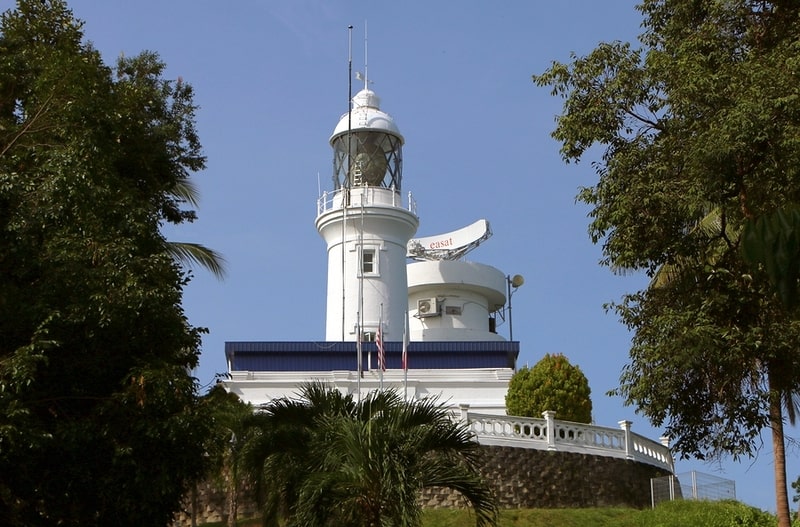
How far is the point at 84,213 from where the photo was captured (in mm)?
16453

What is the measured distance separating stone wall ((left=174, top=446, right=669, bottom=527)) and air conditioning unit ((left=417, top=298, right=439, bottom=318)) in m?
20.0

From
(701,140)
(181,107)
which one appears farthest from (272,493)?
(181,107)

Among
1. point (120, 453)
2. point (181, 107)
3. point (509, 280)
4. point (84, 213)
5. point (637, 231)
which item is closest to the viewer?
point (120, 453)

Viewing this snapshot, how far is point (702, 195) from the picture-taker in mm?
17953

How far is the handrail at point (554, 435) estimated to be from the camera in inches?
1164

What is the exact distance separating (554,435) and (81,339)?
16.7 meters

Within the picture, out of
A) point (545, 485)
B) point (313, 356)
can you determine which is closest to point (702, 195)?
point (545, 485)

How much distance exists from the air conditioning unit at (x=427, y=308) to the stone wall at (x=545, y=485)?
20.0m

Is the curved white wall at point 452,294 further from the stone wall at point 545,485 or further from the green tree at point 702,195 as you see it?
the green tree at point 702,195

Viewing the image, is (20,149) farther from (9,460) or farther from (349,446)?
(349,446)

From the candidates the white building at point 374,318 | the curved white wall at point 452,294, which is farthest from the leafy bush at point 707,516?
the curved white wall at point 452,294

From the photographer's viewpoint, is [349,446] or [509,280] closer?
[349,446]

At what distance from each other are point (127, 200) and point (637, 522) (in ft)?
46.1

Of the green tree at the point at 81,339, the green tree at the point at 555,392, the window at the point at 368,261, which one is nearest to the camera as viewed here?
the green tree at the point at 81,339
